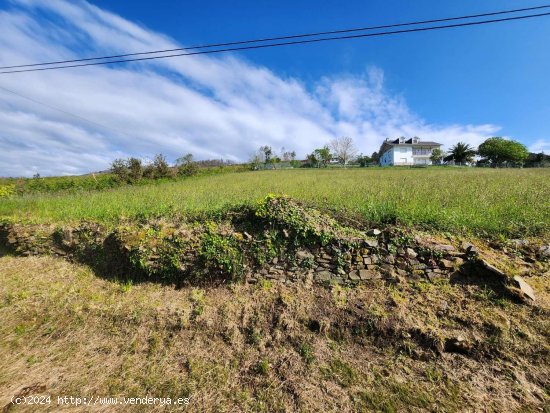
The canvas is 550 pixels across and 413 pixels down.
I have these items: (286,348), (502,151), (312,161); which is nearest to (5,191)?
→ (286,348)

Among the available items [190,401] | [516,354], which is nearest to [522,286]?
[516,354]

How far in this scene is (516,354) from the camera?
9.84ft

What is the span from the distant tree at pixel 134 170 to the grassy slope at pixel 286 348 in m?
15.9

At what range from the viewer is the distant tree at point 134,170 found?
61.3ft

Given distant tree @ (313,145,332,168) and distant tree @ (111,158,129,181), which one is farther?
distant tree @ (313,145,332,168)

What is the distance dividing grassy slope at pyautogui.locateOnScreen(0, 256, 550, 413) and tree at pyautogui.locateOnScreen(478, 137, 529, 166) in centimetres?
5933

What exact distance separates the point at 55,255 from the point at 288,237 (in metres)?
6.15

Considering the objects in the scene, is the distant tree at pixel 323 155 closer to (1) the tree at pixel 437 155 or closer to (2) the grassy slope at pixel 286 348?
(1) the tree at pixel 437 155

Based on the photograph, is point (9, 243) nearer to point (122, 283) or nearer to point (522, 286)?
point (122, 283)

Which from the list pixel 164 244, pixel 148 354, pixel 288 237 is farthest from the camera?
pixel 164 244

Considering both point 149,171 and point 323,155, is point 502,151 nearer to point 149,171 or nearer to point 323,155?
point 323,155

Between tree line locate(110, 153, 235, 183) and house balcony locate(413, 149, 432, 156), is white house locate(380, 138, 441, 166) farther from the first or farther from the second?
tree line locate(110, 153, 235, 183)

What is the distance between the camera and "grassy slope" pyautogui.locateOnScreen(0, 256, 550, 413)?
2.77m

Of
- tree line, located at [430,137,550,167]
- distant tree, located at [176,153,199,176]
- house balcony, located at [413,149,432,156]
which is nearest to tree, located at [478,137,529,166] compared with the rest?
tree line, located at [430,137,550,167]
